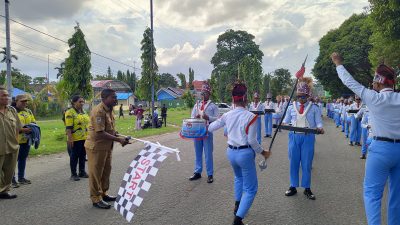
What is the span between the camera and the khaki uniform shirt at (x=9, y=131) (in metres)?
6.37

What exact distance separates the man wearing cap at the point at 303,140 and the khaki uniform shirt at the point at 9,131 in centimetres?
533

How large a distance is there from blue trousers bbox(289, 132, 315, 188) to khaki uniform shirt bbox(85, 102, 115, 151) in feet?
11.0

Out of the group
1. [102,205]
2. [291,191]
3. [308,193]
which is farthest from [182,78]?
[102,205]

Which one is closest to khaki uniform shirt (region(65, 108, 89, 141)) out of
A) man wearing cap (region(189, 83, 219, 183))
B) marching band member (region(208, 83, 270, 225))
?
man wearing cap (region(189, 83, 219, 183))

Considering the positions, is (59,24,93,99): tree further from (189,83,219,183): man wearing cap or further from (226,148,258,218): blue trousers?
(226,148,258,218): blue trousers

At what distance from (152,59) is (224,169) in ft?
53.7

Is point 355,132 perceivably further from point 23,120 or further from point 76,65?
point 76,65

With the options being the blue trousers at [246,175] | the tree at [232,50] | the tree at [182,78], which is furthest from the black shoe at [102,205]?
the tree at [182,78]

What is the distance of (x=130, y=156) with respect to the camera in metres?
11.2

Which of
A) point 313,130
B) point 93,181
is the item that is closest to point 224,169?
point 313,130

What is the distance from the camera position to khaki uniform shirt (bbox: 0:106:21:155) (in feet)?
20.9

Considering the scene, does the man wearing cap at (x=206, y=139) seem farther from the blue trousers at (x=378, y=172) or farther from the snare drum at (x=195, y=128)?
the blue trousers at (x=378, y=172)

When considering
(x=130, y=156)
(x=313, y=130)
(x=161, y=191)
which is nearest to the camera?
(x=313, y=130)

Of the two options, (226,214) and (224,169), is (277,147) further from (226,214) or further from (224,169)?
(226,214)
